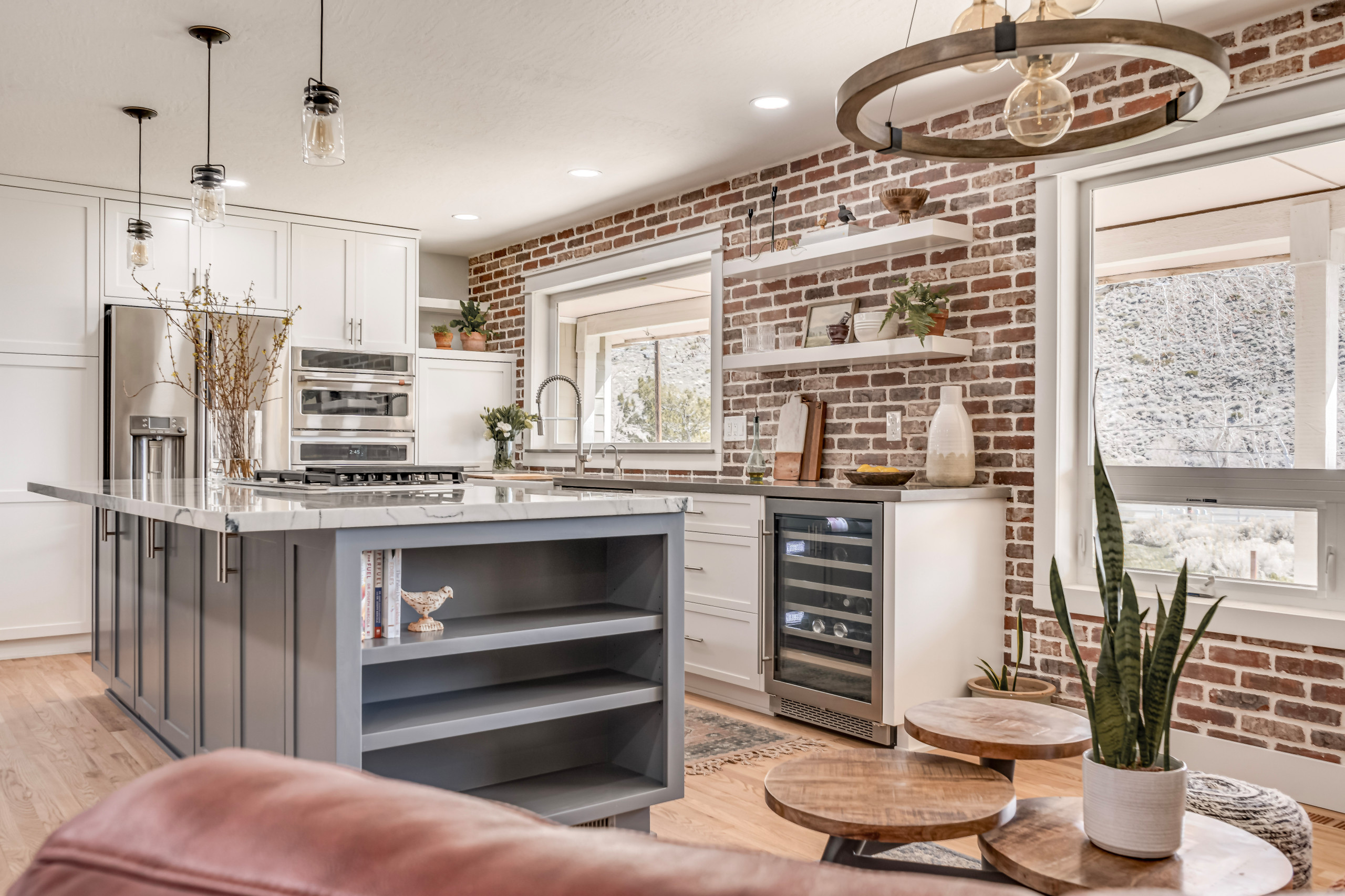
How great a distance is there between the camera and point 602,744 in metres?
2.46

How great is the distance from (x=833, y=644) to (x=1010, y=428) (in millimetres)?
1025

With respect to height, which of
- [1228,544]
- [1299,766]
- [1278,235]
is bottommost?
[1299,766]

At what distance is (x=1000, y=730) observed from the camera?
1.88 m

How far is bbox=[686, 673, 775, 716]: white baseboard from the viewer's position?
3768 millimetres

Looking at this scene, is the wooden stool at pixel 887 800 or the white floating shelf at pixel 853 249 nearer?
the wooden stool at pixel 887 800

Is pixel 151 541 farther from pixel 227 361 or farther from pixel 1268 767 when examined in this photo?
pixel 1268 767

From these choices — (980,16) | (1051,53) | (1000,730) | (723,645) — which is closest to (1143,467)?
(723,645)

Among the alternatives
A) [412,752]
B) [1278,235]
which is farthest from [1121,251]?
[412,752]

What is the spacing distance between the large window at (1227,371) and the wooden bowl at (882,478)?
0.62 metres

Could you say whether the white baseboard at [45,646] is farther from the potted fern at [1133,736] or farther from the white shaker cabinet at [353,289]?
the potted fern at [1133,736]

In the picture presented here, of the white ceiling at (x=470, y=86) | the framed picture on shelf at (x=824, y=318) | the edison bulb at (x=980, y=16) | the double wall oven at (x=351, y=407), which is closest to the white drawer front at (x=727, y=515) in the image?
the framed picture on shelf at (x=824, y=318)

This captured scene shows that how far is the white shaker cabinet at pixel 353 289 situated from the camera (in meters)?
5.64

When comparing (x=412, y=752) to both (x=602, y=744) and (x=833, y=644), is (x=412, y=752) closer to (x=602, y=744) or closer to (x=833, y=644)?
(x=602, y=744)

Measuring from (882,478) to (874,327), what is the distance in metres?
0.69
